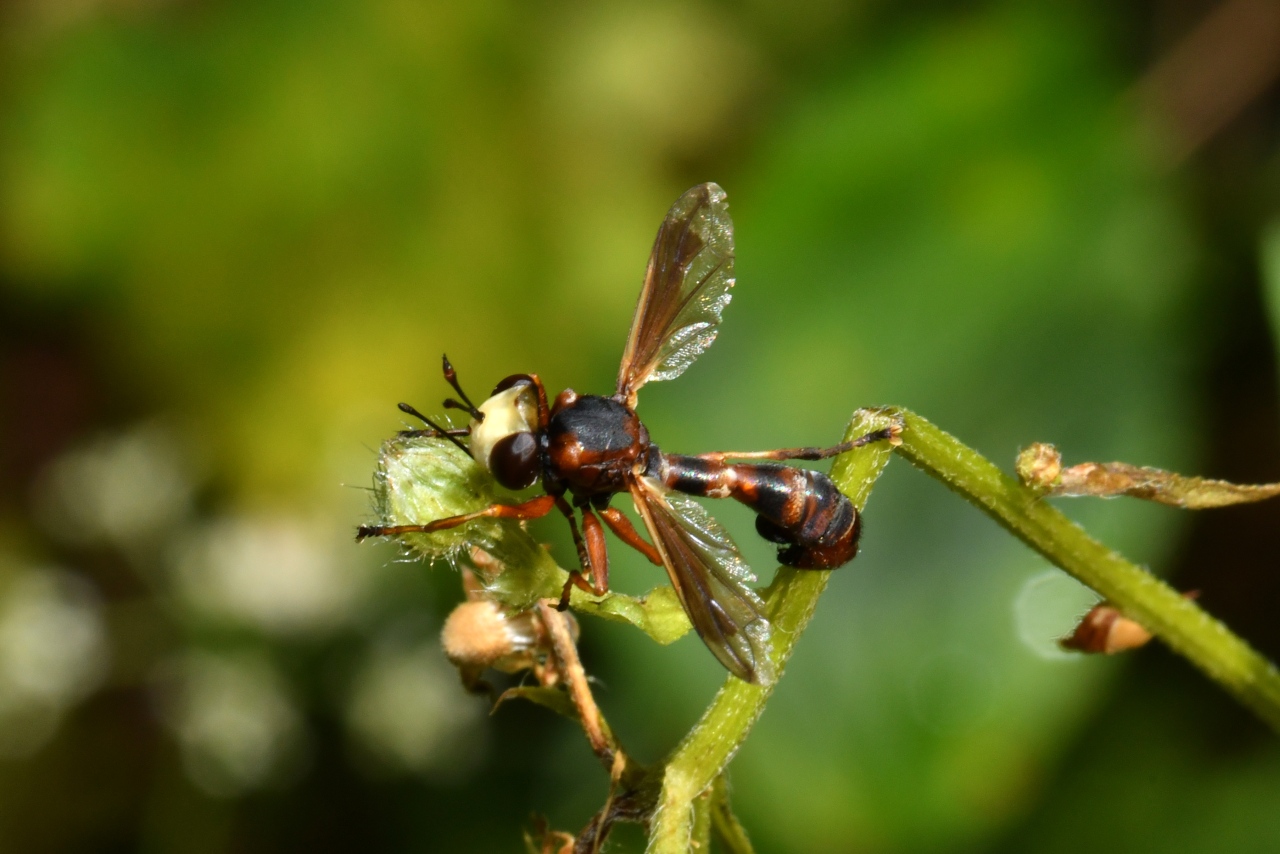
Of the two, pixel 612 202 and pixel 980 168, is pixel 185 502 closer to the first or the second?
pixel 612 202

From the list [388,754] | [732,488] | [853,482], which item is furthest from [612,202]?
[853,482]

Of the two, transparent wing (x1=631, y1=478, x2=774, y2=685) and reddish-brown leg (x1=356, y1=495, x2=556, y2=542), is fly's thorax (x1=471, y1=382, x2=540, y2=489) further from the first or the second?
transparent wing (x1=631, y1=478, x2=774, y2=685)

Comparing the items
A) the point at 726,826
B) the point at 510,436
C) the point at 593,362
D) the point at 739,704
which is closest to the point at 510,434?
the point at 510,436

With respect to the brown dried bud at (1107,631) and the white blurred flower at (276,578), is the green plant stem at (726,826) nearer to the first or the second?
the brown dried bud at (1107,631)

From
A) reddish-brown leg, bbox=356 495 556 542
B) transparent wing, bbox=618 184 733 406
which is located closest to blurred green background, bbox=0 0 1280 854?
transparent wing, bbox=618 184 733 406

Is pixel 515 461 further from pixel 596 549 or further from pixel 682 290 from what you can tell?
pixel 682 290
